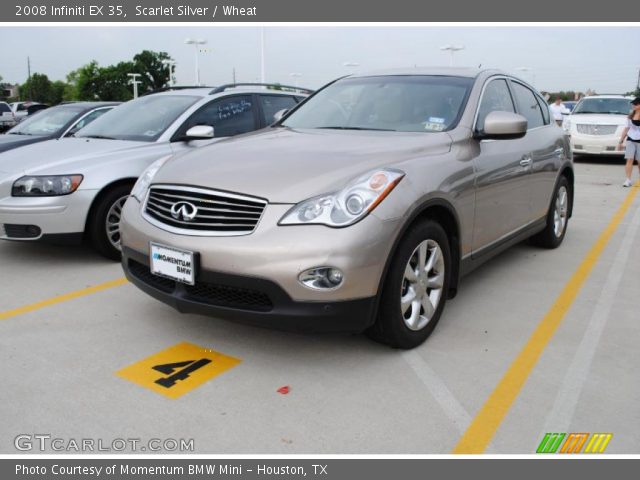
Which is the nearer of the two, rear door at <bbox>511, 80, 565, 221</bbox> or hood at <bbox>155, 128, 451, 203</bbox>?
hood at <bbox>155, 128, 451, 203</bbox>

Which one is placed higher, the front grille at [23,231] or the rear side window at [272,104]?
the rear side window at [272,104]

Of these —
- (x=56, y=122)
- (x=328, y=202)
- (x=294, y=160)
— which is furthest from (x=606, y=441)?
(x=56, y=122)

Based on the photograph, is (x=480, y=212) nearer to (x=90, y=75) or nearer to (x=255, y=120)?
(x=255, y=120)

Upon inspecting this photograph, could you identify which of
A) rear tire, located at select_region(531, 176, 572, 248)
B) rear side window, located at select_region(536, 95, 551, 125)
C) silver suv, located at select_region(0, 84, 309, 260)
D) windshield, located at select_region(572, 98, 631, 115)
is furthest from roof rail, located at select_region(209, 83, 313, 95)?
windshield, located at select_region(572, 98, 631, 115)

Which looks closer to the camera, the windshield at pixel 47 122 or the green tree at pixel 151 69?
the windshield at pixel 47 122

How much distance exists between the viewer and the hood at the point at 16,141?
25.2ft

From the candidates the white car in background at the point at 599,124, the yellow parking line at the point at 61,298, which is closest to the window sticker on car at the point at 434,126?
the yellow parking line at the point at 61,298

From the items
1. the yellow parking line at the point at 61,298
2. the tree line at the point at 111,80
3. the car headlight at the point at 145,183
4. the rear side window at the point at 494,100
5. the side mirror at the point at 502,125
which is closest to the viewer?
the car headlight at the point at 145,183

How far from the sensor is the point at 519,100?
205 inches

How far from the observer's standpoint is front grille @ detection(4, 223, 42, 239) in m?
4.94

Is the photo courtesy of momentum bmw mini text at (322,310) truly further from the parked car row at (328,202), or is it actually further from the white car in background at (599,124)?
the white car in background at (599,124)

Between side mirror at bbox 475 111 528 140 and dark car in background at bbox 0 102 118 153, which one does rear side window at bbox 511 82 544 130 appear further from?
dark car in background at bbox 0 102 118 153

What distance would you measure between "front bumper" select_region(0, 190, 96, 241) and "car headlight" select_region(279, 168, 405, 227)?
2.71 m

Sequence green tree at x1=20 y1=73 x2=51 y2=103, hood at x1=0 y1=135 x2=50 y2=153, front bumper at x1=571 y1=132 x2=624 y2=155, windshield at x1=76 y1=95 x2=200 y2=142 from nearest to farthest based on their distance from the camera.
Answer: windshield at x1=76 y1=95 x2=200 y2=142, hood at x1=0 y1=135 x2=50 y2=153, front bumper at x1=571 y1=132 x2=624 y2=155, green tree at x1=20 y1=73 x2=51 y2=103
